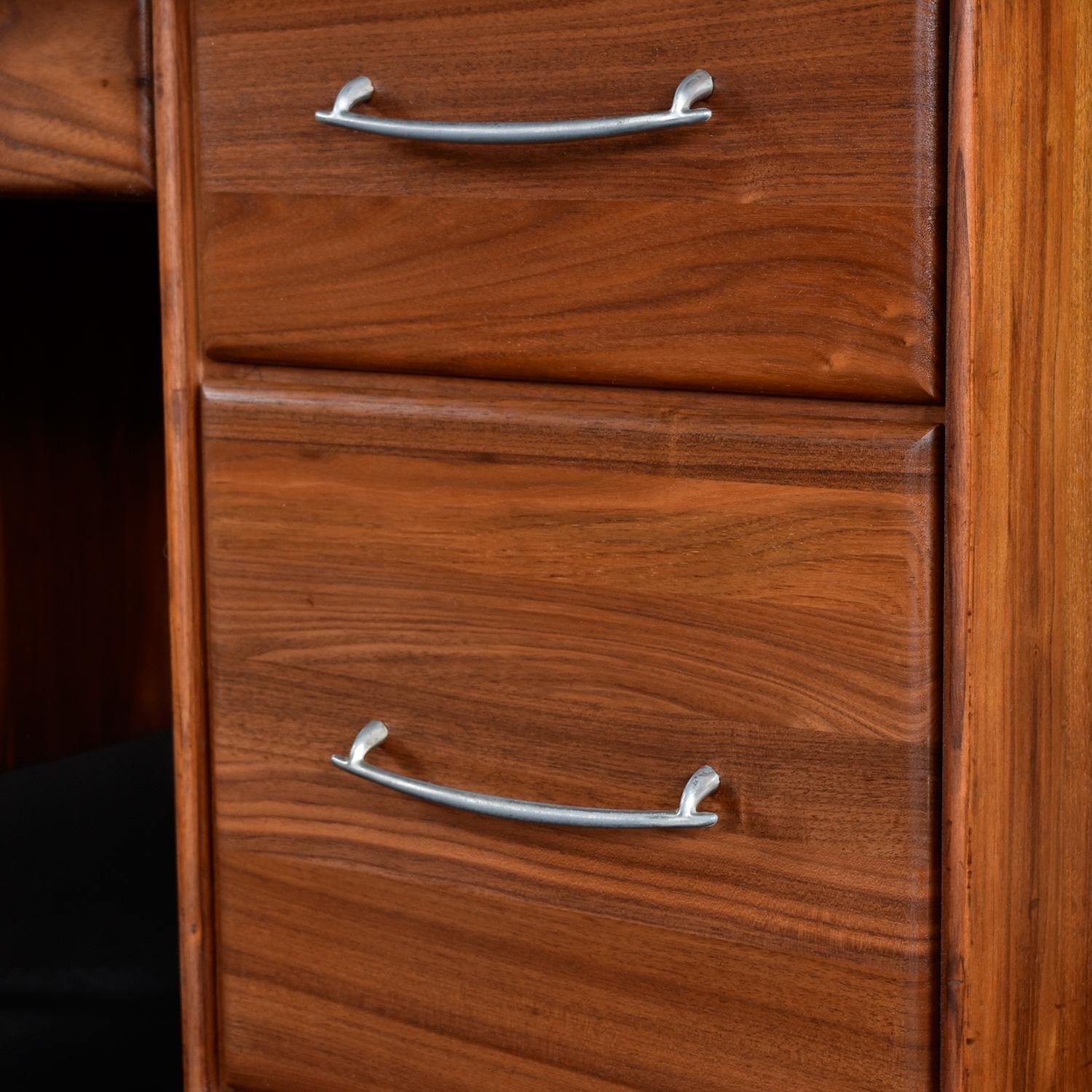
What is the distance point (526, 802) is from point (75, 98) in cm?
36

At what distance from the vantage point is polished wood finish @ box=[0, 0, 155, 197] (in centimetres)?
64

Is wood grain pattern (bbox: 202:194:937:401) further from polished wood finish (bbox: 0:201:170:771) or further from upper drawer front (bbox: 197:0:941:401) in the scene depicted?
polished wood finish (bbox: 0:201:170:771)

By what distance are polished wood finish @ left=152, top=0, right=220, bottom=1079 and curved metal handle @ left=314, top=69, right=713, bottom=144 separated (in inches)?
2.9

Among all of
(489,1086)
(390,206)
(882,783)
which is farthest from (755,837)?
(390,206)

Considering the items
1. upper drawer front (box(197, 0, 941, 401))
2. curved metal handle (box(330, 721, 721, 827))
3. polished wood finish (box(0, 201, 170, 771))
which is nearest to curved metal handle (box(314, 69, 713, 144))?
upper drawer front (box(197, 0, 941, 401))

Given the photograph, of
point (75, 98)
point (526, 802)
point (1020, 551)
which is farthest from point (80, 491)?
point (1020, 551)

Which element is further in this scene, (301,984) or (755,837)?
(301,984)

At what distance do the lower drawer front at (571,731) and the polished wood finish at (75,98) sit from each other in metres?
0.11

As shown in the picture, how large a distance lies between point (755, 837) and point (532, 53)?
289mm

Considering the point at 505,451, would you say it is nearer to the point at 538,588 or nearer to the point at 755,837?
the point at 538,588

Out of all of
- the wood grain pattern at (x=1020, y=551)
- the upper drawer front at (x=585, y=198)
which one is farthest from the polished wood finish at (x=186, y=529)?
the wood grain pattern at (x=1020, y=551)

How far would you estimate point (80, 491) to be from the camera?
3.45 feet

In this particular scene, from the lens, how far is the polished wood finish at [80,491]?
102cm

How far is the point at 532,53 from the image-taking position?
0.55 meters
